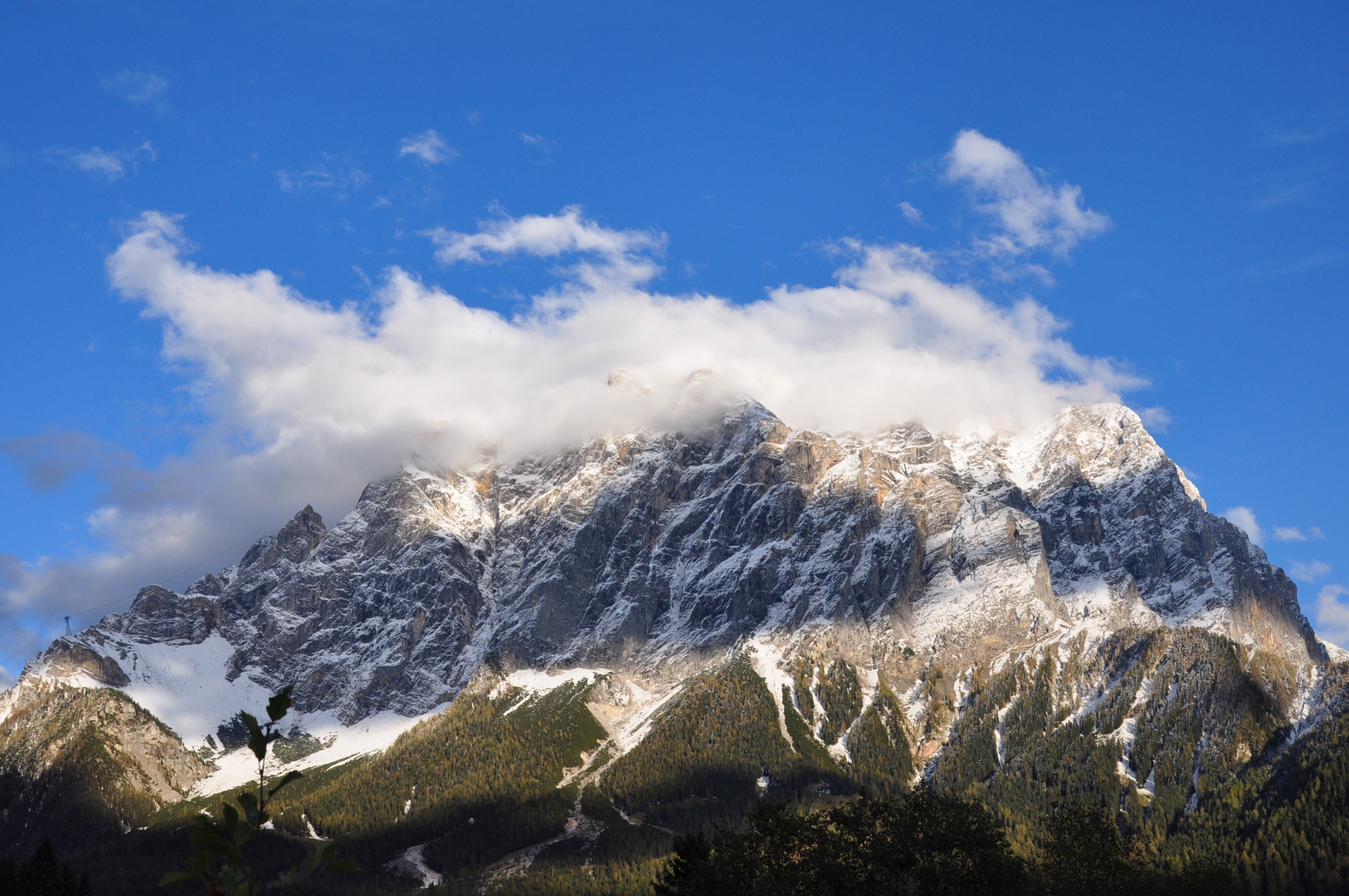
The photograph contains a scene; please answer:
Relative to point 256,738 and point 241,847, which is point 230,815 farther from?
point 256,738

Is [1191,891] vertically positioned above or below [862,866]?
below

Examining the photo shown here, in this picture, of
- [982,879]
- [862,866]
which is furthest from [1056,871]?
[862,866]

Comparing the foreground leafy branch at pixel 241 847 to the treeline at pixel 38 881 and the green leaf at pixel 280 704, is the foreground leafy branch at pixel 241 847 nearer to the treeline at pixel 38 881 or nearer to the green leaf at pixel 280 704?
the green leaf at pixel 280 704

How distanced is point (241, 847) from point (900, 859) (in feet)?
258

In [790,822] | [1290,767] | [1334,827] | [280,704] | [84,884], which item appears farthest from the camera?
[1290,767]

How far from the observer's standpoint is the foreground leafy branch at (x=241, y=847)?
11883 millimetres

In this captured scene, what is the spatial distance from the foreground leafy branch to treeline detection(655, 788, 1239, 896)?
243ft

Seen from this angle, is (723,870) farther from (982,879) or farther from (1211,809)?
(1211,809)

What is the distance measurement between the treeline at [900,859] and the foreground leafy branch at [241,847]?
243 ft

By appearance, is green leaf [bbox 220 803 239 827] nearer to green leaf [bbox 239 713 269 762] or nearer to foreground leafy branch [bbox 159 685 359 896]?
foreground leafy branch [bbox 159 685 359 896]

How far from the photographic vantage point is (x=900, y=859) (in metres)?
83.9

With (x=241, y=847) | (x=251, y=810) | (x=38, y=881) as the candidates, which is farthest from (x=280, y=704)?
(x=38, y=881)

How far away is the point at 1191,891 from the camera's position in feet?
331

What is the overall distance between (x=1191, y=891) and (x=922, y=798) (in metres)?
27.5
